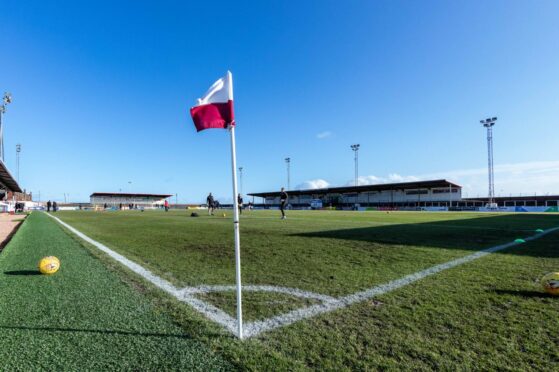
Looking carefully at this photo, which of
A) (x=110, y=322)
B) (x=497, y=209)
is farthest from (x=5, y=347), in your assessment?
(x=497, y=209)

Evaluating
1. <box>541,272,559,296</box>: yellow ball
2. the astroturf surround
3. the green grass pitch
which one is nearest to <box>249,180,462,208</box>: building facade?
the green grass pitch

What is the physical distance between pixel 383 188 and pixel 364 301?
7290 centimetres

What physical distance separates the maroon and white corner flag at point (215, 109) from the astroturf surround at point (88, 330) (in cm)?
208

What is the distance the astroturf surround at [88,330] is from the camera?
2.32m

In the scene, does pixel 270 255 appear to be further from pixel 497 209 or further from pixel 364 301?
pixel 497 209

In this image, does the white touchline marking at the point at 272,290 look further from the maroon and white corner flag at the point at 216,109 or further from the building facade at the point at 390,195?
the building facade at the point at 390,195

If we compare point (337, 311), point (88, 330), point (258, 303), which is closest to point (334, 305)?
point (337, 311)

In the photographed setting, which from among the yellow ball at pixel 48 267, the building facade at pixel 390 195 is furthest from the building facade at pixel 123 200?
the yellow ball at pixel 48 267

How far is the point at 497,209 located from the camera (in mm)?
45469

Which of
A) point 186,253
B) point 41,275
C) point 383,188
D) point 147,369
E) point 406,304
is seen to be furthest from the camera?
point 383,188

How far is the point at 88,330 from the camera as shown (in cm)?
285

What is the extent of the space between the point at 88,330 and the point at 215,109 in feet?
8.07

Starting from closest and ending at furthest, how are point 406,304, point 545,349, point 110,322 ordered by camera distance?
→ point 545,349
point 110,322
point 406,304

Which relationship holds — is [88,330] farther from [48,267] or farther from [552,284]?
[552,284]
